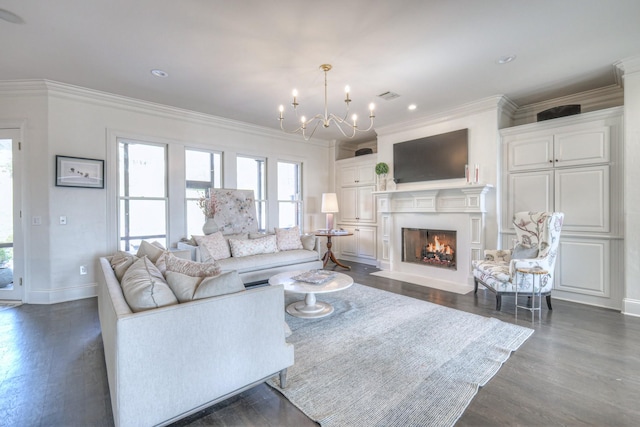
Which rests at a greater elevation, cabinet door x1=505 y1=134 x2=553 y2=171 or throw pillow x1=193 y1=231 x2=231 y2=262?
cabinet door x1=505 y1=134 x2=553 y2=171

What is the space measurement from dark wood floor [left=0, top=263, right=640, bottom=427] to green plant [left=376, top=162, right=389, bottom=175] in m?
3.10

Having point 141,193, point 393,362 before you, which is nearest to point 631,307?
point 393,362

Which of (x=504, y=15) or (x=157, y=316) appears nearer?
(x=157, y=316)

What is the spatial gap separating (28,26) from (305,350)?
3613 millimetres

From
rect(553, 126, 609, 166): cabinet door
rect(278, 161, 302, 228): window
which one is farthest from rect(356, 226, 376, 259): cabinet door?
rect(553, 126, 609, 166): cabinet door

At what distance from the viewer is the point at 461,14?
7.52 feet

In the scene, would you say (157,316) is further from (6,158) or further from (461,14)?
(6,158)

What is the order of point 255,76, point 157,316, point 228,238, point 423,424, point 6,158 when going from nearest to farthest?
point 157,316
point 423,424
point 255,76
point 6,158
point 228,238

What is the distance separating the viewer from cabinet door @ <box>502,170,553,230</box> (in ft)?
12.6

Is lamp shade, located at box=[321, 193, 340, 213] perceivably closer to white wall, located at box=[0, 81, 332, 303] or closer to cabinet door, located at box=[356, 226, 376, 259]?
cabinet door, located at box=[356, 226, 376, 259]

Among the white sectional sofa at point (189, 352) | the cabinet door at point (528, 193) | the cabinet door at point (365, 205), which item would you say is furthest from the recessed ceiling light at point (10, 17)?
the cabinet door at point (528, 193)

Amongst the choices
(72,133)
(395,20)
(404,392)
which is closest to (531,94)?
(395,20)

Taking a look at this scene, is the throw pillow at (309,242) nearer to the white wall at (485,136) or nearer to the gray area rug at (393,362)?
the gray area rug at (393,362)

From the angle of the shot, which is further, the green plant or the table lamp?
the table lamp
